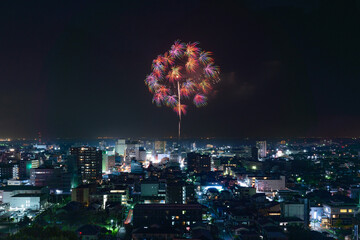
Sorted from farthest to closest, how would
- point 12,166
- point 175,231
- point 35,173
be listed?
point 12,166
point 35,173
point 175,231

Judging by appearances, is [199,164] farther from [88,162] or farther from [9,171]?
[9,171]

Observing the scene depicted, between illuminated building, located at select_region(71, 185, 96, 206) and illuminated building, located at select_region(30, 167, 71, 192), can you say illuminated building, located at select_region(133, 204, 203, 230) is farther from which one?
illuminated building, located at select_region(30, 167, 71, 192)

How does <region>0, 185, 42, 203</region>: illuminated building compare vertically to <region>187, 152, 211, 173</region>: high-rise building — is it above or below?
below

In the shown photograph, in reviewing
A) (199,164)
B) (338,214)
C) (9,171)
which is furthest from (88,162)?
(338,214)

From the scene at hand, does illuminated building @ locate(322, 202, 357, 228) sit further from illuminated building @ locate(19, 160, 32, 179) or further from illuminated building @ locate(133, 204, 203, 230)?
illuminated building @ locate(19, 160, 32, 179)

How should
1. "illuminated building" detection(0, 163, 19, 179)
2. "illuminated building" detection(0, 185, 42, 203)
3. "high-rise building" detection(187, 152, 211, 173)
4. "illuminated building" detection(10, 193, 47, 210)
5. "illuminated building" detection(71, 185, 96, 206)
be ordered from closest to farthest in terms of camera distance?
"illuminated building" detection(10, 193, 47, 210), "illuminated building" detection(71, 185, 96, 206), "illuminated building" detection(0, 185, 42, 203), "illuminated building" detection(0, 163, 19, 179), "high-rise building" detection(187, 152, 211, 173)

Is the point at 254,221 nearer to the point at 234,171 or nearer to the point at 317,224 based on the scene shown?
the point at 317,224

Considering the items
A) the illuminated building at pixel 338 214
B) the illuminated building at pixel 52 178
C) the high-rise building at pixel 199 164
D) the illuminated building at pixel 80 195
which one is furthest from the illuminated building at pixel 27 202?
the high-rise building at pixel 199 164

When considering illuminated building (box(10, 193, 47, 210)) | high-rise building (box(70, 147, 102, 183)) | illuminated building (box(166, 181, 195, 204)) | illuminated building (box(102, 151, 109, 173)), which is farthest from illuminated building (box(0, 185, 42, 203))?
illuminated building (box(102, 151, 109, 173))

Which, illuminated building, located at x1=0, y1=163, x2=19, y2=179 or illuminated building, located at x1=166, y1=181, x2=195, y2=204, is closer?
illuminated building, located at x1=166, y1=181, x2=195, y2=204

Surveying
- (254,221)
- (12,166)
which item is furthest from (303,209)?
(12,166)

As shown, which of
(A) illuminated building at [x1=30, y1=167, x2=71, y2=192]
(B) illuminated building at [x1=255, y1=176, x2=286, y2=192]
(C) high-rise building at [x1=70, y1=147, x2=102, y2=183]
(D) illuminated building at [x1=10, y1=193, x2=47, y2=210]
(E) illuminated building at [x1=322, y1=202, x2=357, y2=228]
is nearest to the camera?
(E) illuminated building at [x1=322, y1=202, x2=357, y2=228]
